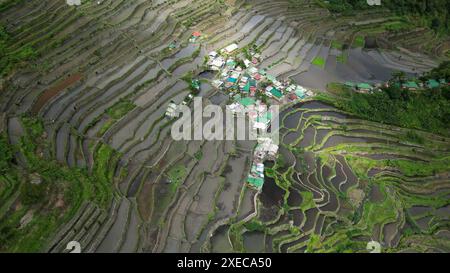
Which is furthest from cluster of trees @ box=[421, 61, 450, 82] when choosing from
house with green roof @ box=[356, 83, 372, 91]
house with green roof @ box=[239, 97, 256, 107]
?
house with green roof @ box=[239, 97, 256, 107]

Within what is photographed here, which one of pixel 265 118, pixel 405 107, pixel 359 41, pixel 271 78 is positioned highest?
pixel 359 41

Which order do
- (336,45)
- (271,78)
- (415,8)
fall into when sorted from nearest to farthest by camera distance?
(271,78), (336,45), (415,8)

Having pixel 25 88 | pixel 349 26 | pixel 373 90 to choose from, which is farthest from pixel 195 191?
pixel 349 26

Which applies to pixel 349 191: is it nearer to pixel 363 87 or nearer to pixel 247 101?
pixel 247 101

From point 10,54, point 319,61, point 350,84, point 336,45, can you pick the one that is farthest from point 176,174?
point 336,45

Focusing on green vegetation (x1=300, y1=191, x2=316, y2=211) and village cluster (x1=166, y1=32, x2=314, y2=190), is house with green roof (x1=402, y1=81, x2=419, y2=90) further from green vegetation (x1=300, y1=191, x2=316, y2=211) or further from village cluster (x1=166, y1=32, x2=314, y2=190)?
green vegetation (x1=300, y1=191, x2=316, y2=211)

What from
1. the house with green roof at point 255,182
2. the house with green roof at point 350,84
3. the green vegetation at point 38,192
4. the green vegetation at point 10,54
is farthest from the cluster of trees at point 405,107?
the green vegetation at point 10,54
